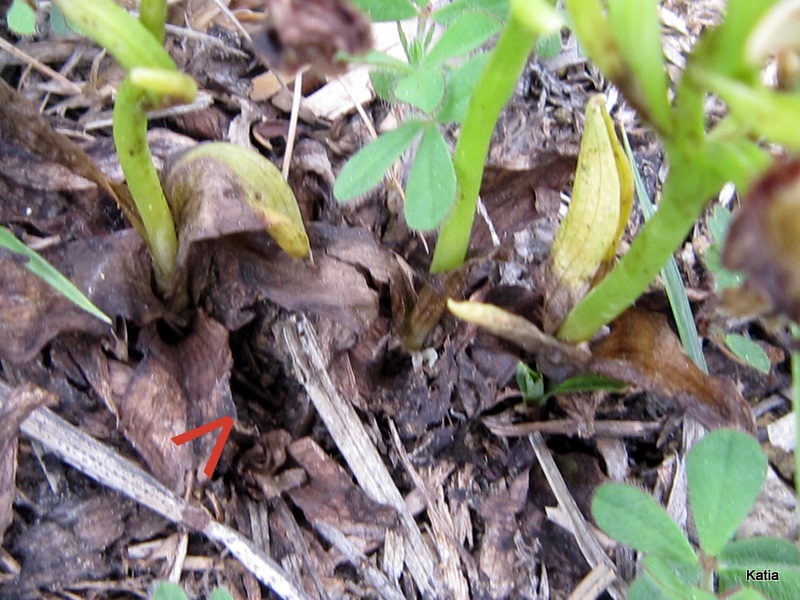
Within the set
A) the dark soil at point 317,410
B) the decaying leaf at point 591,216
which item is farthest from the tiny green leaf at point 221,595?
the decaying leaf at point 591,216

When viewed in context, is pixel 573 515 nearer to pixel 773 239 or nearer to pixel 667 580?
pixel 667 580

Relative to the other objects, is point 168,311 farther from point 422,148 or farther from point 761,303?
point 761,303

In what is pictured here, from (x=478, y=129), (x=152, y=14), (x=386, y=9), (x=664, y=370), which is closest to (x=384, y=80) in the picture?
(x=386, y=9)

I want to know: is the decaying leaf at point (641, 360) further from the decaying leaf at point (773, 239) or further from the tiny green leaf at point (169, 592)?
the tiny green leaf at point (169, 592)

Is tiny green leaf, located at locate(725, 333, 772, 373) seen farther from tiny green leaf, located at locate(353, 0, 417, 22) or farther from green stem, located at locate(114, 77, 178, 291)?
green stem, located at locate(114, 77, 178, 291)

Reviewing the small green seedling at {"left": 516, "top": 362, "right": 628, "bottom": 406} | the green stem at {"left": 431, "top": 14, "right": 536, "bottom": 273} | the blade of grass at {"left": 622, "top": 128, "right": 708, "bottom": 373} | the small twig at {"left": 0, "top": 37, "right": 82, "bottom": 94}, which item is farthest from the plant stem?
the small twig at {"left": 0, "top": 37, "right": 82, "bottom": 94}
